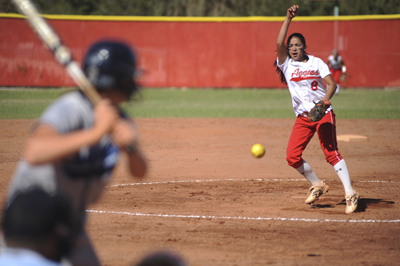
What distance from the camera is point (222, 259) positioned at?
16.6 feet

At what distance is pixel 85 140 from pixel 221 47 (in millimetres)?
26933

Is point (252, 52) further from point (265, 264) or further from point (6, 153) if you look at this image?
point (265, 264)

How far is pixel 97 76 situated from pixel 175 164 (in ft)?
25.1

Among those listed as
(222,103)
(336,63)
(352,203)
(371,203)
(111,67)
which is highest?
(111,67)

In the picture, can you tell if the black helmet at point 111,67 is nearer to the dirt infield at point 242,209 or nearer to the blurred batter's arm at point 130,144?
the blurred batter's arm at point 130,144

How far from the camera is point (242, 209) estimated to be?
23.5 ft

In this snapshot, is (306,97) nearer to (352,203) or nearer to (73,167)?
(352,203)

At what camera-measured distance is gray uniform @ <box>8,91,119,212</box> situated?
Answer: 2.66 metres

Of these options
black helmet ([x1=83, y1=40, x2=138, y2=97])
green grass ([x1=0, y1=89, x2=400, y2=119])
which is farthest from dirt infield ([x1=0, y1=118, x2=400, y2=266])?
green grass ([x1=0, y1=89, x2=400, y2=119])

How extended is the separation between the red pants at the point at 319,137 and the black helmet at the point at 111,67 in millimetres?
4466

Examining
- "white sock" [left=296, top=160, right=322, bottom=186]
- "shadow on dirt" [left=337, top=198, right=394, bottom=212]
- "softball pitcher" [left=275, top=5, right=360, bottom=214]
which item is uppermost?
"softball pitcher" [left=275, top=5, right=360, bottom=214]

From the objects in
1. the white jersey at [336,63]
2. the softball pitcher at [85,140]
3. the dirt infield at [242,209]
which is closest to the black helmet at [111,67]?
the softball pitcher at [85,140]

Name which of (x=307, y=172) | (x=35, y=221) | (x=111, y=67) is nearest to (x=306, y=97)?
(x=307, y=172)

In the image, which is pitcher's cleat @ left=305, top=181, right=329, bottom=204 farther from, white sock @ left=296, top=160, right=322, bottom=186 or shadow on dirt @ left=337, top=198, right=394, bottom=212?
shadow on dirt @ left=337, top=198, right=394, bottom=212
